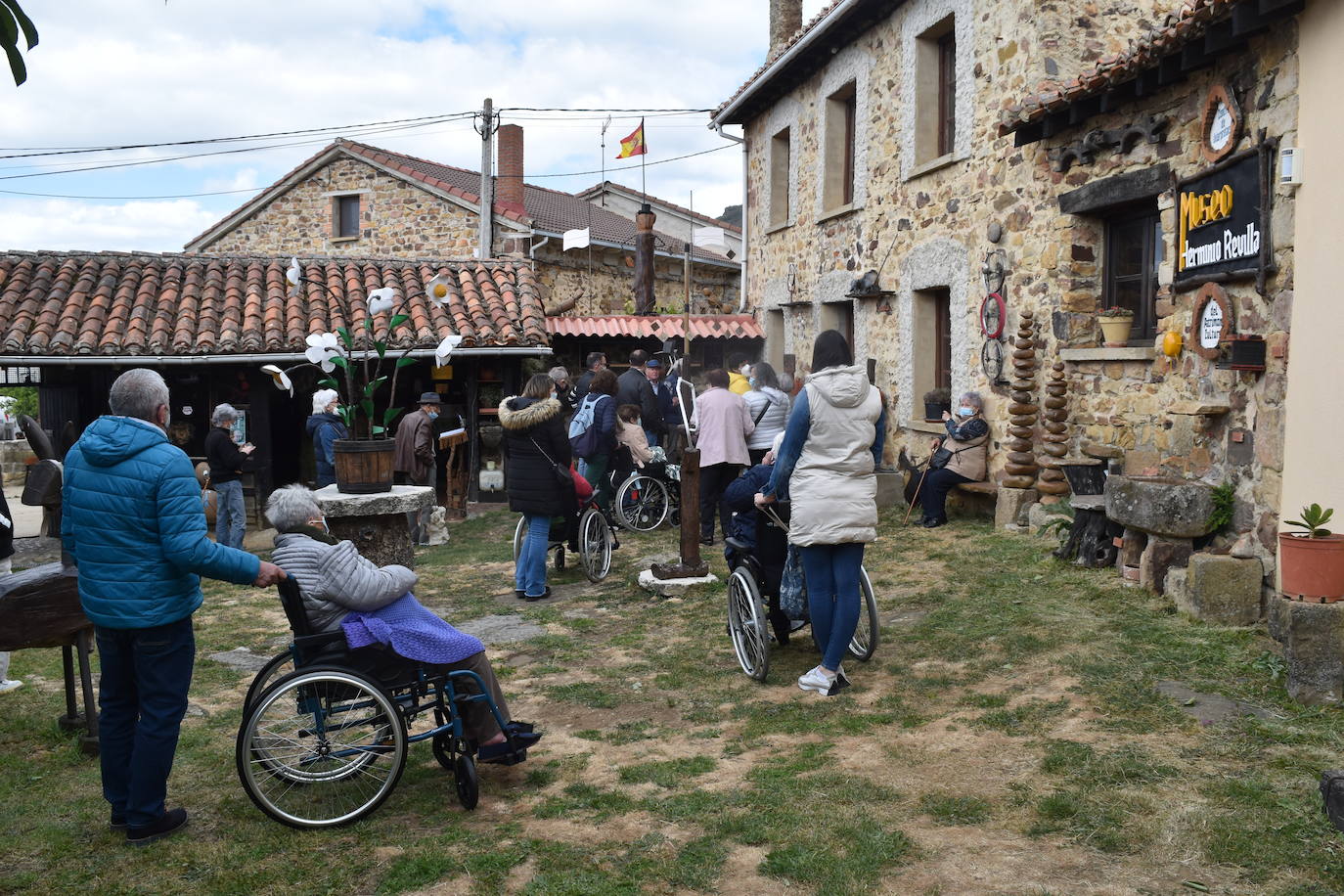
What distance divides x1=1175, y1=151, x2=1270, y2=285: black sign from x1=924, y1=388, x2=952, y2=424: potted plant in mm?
3665

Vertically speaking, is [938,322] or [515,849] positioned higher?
[938,322]

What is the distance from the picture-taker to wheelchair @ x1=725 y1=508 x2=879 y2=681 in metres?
5.32

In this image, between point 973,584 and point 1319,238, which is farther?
point 973,584

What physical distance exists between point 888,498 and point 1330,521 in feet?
18.1

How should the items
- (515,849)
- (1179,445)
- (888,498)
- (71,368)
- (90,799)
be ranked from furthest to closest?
(71,368) < (888,498) < (1179,445) < (90,799) < (515,849)

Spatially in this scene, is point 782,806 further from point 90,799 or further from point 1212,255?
point 1212,255

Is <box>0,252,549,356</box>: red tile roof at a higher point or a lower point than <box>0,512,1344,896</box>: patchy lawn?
higher

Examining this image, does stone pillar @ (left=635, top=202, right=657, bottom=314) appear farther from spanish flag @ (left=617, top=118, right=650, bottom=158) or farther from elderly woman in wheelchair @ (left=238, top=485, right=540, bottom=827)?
elderly woman in wheelchair @ (left=238, top=485, right=540, bottom=827)

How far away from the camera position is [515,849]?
3.54 meters

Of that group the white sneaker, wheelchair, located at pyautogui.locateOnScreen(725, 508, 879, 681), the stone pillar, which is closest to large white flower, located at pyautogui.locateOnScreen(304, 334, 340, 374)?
wheelchair, located at pyautogui.locateOnScreen(725, 508, 879, 681)

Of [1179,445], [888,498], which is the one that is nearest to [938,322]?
[888,498]

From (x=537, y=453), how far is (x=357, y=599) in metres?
3.78

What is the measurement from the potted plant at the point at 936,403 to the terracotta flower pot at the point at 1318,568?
564 cm

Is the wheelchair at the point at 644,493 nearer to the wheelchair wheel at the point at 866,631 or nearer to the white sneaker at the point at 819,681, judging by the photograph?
the wheelchair wheel at the point at 866,631
